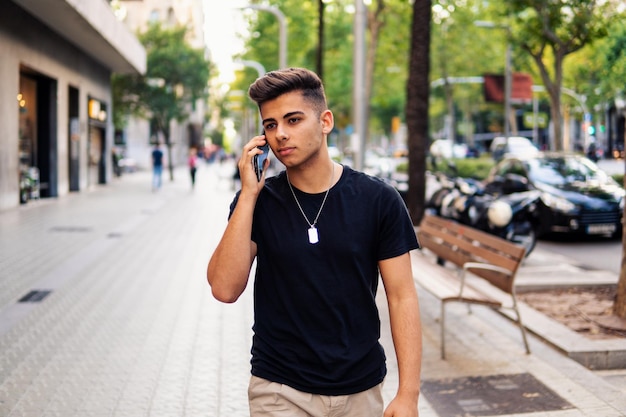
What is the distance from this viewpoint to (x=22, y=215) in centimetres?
1769

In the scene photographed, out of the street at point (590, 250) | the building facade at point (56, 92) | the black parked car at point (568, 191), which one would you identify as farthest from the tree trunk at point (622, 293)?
the building facade at point (56, 92)

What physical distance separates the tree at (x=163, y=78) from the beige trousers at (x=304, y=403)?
4107 cm

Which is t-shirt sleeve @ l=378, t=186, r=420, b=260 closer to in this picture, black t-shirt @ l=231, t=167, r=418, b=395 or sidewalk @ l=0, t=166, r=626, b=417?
black t-shirt @ l=231, t=167, r=418, b=395

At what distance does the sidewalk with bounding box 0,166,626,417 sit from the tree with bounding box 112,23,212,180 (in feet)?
108

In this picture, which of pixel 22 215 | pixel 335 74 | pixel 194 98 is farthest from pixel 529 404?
pixel 335 74

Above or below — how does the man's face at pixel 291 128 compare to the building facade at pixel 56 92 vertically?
below

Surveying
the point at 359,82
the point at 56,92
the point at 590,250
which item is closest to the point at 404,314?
the point at 590,250

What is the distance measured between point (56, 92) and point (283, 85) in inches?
914

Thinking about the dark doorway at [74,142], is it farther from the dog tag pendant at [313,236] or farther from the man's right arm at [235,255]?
the dog tag pendant at [313,236]

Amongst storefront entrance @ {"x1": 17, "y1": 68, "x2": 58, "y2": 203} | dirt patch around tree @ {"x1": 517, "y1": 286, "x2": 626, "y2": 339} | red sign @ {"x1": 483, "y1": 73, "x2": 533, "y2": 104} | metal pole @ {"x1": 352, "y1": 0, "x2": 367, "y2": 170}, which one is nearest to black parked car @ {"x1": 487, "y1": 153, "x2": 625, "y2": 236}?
metal pole @ {"x1": 352, "y1": 0, "x2": 367, "y2": 170}

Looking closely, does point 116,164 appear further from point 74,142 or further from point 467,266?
point 467,266

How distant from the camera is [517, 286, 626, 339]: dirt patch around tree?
6840mm

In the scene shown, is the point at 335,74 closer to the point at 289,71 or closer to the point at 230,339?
the point at 230,339

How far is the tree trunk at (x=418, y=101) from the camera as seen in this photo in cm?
1220
